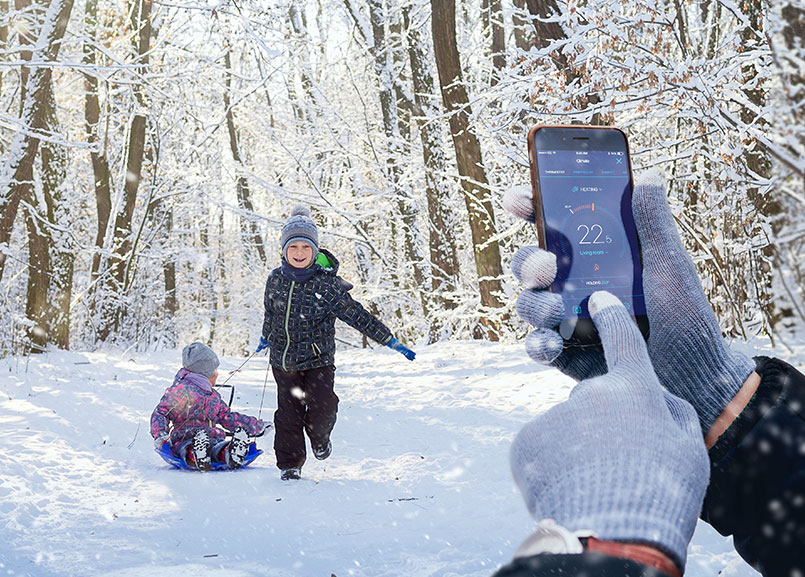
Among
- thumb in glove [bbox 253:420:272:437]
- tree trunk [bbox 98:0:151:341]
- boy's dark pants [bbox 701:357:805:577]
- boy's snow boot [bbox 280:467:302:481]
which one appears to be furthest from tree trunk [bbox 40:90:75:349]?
boy's dark pants [bbox 701:357:805:577]

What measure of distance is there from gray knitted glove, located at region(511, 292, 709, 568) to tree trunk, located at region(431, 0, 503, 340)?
9.78 metres

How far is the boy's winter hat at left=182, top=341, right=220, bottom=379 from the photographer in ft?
19.4

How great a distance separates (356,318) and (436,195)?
7.42 meters

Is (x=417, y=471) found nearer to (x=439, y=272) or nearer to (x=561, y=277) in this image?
(x=561, y=277)

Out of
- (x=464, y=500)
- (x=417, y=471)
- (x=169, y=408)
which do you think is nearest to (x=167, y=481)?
(x=169, y=408)

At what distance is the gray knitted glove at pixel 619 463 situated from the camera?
971 millimetres

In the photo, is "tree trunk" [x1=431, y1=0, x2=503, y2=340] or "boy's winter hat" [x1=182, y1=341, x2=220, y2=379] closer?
"boy's winter hat" [x1=182, y1=341, x2=220, y2=379]

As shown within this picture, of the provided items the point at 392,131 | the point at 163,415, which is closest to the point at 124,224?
the point at 392,131

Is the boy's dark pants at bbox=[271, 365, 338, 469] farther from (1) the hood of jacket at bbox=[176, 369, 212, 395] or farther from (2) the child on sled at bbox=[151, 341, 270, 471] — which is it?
(1) the hood of jacket at bbox=[176, 369, 212, 395]

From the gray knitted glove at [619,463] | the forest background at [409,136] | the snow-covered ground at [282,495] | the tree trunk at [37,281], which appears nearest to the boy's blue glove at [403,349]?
the snow-covered ground at [282,495]

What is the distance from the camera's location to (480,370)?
29.0 feet

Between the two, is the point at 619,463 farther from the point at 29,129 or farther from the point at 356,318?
Result: the point at 29,129

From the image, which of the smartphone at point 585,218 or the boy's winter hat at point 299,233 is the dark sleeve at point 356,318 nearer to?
the boy's winter hat at point 299,233

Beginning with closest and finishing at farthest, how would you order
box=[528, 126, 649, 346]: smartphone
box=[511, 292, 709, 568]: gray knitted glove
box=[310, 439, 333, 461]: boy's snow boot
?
1. box=[511, 292, 709, 568]: gray knitted glove
2. box=[528, 126, 649, 346]: smartphone
3. box=[310, 439, 333, 461]: boy's snow boot
